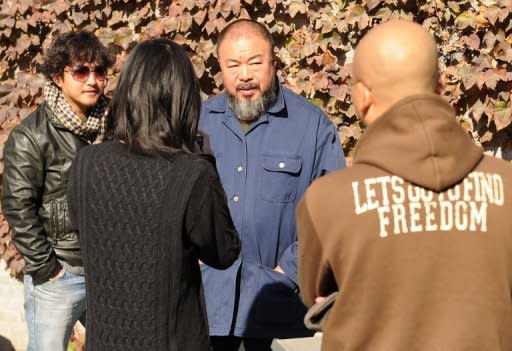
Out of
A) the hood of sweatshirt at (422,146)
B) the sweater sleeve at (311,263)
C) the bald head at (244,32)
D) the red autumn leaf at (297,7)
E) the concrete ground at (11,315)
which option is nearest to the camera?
the hood of sweatshirt at (422,146)

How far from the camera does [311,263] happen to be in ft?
6.27

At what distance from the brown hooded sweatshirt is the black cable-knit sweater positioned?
1.64ft

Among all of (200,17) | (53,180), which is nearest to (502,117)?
(200,17)

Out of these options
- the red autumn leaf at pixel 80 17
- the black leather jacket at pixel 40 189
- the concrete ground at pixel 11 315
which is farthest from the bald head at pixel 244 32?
the concrete ground at pixel 11 315

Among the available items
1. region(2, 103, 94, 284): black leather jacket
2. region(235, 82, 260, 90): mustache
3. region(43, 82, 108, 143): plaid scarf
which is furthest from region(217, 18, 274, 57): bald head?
region(2, 103, 94, 284): black leather jacket

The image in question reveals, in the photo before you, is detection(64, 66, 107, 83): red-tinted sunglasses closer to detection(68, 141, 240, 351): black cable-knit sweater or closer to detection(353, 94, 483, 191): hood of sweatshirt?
detection(68, 141, 240, 351): black cable-knit sweater

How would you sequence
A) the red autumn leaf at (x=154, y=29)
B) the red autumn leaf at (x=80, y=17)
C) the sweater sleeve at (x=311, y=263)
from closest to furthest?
1. the sweater sleeve at (x=311, y=263)
2. the red autumn leaf at (x=154, y=29)
3. the red autumn leaf at (x=80, y=17)

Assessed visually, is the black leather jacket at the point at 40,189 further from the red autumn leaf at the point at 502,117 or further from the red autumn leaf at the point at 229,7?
the red autumn leaf at the point at 502,117

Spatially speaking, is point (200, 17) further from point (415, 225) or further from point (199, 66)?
point (415, 225)

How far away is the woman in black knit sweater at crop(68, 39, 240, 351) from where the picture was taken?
2209 millimetres

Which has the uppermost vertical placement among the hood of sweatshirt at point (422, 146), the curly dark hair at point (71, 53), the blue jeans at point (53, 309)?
the curly dark hair at point (71, 53)

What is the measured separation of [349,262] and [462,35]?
Result: 9.01 feet

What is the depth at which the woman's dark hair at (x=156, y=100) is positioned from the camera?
7.41 ft

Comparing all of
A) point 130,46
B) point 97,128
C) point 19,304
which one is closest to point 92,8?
point 130,46
